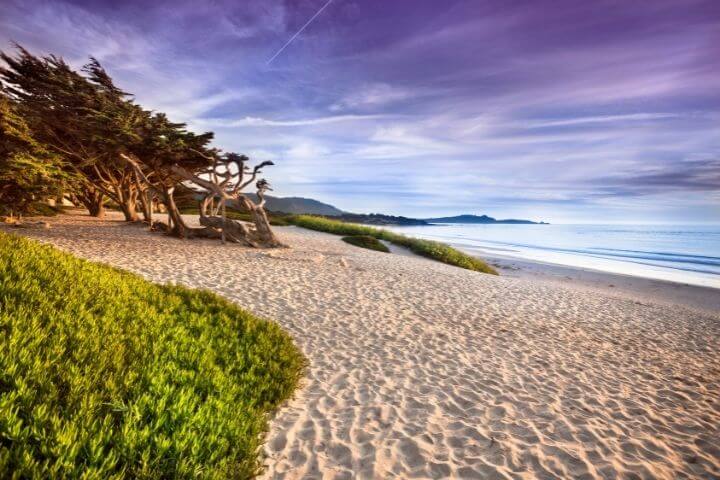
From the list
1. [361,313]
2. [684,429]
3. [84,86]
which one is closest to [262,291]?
[361,313]

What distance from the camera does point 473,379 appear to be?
6.71 m

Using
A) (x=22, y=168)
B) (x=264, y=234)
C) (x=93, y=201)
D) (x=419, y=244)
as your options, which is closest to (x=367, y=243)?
(x=419, y=244)

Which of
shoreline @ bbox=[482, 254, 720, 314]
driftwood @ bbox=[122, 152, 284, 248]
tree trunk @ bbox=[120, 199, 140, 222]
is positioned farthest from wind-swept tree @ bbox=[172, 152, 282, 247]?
shoreline @ bbox=[482, 254, 720, 314]

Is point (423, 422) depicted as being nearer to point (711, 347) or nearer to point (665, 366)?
point (665, 366)

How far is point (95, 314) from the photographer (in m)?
5.21

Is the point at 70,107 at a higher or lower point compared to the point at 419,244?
higher

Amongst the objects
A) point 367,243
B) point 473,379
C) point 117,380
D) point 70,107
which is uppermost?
point 70,107

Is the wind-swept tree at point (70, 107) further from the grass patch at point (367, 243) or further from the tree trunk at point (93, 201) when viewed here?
the grass patch at point (367, 243)

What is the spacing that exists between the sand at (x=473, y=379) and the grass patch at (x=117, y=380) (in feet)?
2.45

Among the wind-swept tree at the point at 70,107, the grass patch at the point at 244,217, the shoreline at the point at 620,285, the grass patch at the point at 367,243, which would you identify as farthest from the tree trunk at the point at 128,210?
the shoreline at the point at 620,285

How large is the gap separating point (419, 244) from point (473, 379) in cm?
2240

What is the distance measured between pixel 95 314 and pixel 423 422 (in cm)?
523

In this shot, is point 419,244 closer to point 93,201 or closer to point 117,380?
point 117,380

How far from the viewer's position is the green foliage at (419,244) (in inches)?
962
